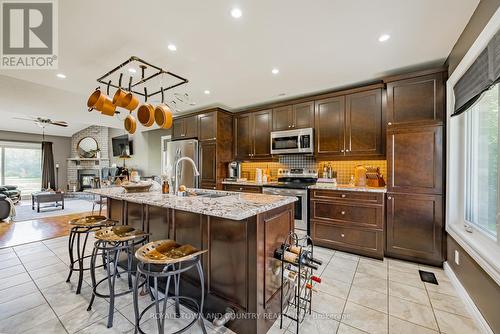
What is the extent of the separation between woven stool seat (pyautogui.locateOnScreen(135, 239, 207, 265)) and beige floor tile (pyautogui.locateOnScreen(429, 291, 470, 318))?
219cm

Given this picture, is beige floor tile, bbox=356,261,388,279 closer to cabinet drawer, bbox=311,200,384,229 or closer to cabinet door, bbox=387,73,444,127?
cabinet drawer, bbox=311,200,384,229

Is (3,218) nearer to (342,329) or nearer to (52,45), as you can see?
(52,45)

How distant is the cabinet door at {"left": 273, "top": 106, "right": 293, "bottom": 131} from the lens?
3.79 m

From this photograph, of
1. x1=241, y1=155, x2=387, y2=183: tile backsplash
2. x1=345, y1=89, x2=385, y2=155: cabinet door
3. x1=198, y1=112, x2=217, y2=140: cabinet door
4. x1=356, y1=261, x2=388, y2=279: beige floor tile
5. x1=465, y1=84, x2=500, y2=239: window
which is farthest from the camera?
x1=198, y1=112, x2=217, y2=140: cabinet door

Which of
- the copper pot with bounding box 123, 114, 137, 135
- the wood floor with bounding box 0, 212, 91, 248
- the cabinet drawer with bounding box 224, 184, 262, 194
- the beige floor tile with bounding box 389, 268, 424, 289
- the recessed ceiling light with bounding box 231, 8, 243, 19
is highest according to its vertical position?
the recessed ceiling light with bounding box 231, 8, 243, 19

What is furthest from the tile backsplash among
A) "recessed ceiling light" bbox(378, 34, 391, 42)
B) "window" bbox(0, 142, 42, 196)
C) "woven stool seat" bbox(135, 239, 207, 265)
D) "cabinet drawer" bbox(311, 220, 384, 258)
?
"window" bbox(0, 142, 42, 196)

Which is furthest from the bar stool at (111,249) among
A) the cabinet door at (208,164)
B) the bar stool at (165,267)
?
the cabinet door at (208,164)

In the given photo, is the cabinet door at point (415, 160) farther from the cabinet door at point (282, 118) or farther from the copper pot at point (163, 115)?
the copper pot at point (163, 115)

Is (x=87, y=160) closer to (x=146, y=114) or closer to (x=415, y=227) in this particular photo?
(x=146, y=114)

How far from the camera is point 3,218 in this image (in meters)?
4.61

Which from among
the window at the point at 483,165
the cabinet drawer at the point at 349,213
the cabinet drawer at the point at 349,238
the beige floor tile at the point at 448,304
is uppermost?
the window at the point at 483,165

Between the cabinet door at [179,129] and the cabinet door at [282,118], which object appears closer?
the cabinet door at [282,118]

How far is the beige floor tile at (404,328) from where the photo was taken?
1.52 meters

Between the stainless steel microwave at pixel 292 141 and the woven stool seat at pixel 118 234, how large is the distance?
2678 mm
